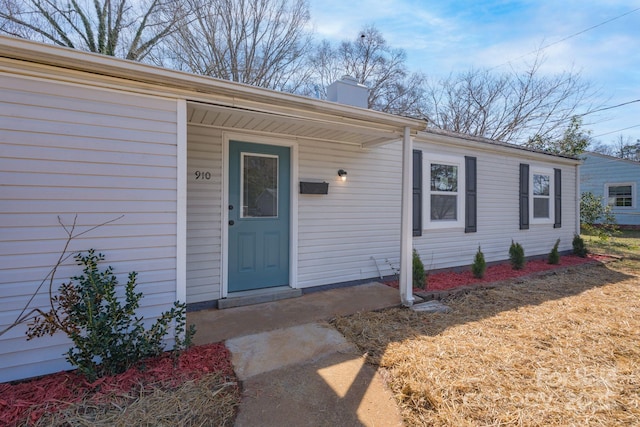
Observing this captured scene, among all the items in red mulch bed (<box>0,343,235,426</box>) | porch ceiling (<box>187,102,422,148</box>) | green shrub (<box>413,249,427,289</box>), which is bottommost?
red mulch bed (<box>0,343,235,426</box>)

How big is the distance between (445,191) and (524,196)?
2.38 m

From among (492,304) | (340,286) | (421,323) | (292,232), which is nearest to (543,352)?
(421,323)

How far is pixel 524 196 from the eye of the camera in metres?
6.59

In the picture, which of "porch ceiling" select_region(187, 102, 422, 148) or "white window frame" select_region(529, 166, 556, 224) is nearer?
"porch ceiling" select_region(187, 102, 422, 148)

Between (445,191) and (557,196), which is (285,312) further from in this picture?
(557,196)

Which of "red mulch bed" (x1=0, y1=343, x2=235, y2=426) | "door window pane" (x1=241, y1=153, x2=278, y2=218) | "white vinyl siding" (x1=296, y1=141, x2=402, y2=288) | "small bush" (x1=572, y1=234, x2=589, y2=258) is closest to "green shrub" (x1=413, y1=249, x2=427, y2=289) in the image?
"white vinyl siding" (x1=296, y1=141, x2=402, y2=288)

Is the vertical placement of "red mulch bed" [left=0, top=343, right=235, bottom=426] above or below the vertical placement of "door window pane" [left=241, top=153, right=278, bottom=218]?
below

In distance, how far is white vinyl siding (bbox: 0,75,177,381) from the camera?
2141 mm

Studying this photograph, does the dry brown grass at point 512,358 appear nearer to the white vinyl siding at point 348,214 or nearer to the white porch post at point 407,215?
the white porch post at point 407,215

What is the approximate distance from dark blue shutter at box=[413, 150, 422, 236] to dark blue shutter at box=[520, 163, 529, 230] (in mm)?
2989

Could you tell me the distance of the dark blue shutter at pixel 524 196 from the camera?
655 cm

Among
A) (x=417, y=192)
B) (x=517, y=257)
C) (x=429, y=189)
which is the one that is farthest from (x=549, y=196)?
(x=417, y=192)

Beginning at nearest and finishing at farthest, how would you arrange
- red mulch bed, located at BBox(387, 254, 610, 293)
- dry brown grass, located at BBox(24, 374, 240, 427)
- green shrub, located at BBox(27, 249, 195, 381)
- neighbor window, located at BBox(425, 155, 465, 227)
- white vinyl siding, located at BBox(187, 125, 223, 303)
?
1. dry brown grass, located at BBox(24, 374, 240, 427)
2. green shrub, located at BBox(27, 249, 195, 381)
3. white vinyl siding, located at BBox(187, 125, 223, 303)
4. red mulch bed, located at BBox(387, 254, 610, 293)
5. neighbor window, located at BBox(425, 155, 465, 227)

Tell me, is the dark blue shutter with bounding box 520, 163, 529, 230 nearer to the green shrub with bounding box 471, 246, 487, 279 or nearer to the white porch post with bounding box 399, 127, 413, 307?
the green shrub with bounding box 471, 246, 487, 279
